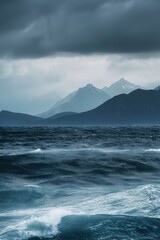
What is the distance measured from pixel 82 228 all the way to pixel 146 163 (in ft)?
117

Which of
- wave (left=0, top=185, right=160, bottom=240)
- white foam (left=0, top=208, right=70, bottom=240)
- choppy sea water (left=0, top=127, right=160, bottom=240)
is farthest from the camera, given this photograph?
choppy sea water (left=0, top=127, right=160, bottom=240)

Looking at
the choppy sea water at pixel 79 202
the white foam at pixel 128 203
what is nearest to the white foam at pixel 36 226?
the choppy sea water at pixel 79 202

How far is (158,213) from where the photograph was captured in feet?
79.8

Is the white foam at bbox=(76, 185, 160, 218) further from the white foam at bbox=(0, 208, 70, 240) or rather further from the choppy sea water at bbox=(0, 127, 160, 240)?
the white foam at bbox=(0, 208, 70, 240)

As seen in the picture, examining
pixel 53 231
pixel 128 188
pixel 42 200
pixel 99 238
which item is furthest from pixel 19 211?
pixel 128 188

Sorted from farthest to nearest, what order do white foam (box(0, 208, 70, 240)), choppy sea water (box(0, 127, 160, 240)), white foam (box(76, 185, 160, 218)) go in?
white foam (box(76, 185, 160, 218)), choppy sea water (box(0, 127, 160, 240)), white foam (box(0, 208, 70, 240))

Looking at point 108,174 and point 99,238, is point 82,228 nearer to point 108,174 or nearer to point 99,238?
point 99,238

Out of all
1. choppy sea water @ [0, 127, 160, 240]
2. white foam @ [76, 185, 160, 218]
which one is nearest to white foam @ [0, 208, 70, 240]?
choppy sea water @ [0, 127, 160, 240]

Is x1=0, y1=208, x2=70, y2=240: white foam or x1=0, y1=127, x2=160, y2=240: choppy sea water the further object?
x1=0, y1=127, x2=160, y2=240: choppy sea water

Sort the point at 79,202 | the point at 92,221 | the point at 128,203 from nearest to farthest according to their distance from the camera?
the point at 92,221, the point at 128,203, the point at 79,202

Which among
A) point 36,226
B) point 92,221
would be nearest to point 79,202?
point 92,221

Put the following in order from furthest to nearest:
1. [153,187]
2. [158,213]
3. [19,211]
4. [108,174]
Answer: [108,174], [153,187], [19,211], [158,213]

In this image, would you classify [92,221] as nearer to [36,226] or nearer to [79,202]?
[36,226]

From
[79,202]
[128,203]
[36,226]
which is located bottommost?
[79,202]
